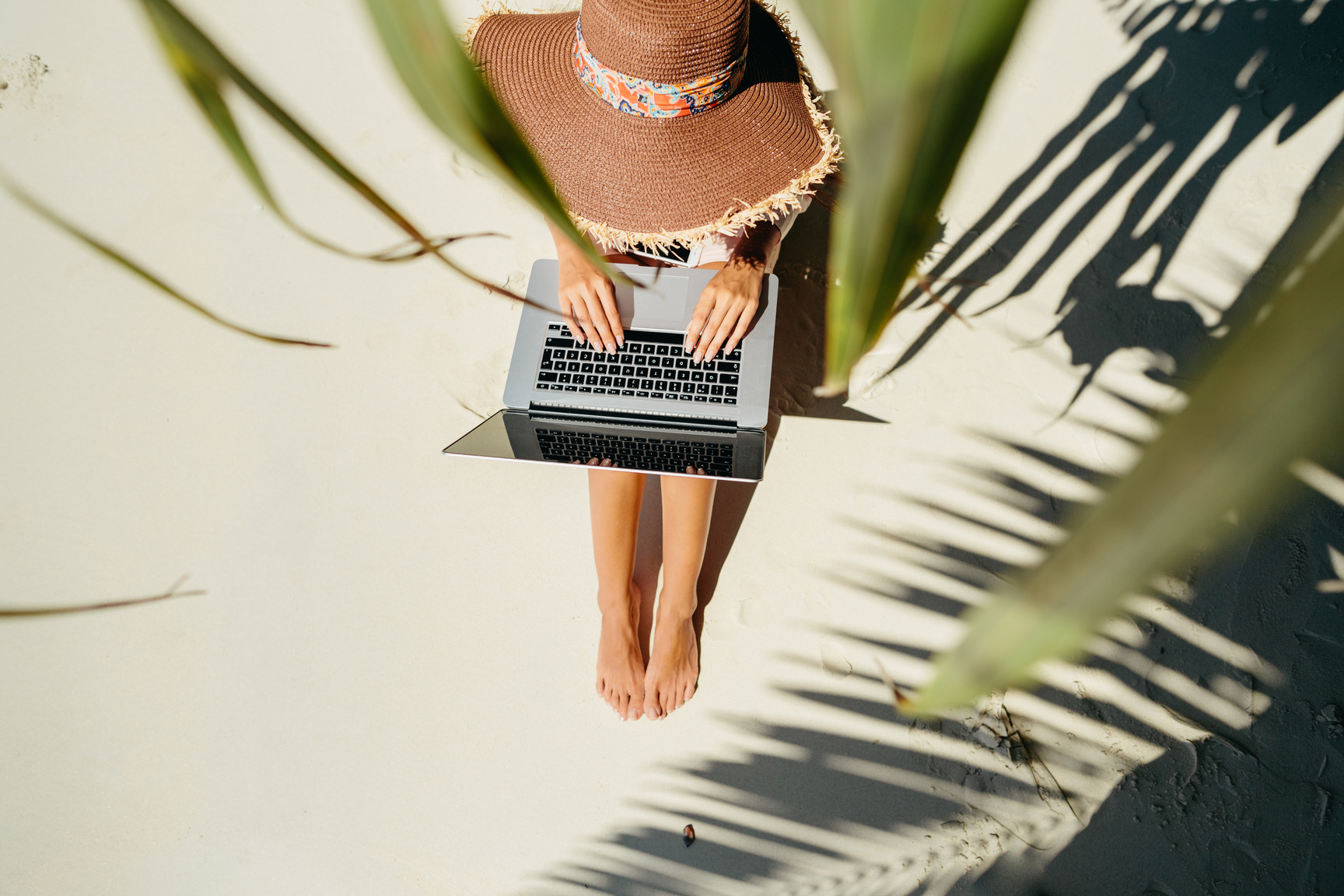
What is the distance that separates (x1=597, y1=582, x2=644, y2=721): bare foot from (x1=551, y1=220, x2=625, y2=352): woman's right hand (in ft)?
1.59

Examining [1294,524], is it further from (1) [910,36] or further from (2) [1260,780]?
(1) [910,36]

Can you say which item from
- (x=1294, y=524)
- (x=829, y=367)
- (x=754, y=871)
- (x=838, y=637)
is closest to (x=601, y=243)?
(x=838, y=637)

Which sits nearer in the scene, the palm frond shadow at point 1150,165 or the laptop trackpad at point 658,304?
the laptop trackpad at point 658,304

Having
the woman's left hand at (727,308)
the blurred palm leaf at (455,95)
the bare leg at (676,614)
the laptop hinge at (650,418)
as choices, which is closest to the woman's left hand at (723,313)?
the woman's left hand at (727,308)

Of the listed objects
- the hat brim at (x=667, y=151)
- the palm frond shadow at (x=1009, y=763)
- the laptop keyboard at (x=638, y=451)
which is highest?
the hat brim at (x=667, y=151)

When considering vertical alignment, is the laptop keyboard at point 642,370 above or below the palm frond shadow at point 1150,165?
below

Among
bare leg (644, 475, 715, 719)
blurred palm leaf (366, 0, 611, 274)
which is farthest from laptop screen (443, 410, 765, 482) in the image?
blurred palm leaf (366, 0, 611, 274)

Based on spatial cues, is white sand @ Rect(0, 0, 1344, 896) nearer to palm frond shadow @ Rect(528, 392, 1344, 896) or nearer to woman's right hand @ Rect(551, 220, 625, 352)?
palm frond shadow @ Rect(528, 392, 1344, 896)

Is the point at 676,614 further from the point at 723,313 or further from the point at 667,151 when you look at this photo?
the point at 667,151

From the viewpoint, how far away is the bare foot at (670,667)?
1.18m

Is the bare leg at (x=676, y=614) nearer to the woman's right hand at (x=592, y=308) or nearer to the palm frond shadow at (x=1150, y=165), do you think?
the woman's right hand at (x=592, y=308)

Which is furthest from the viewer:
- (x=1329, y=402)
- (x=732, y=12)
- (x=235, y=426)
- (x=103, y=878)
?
(x=235, y=426)

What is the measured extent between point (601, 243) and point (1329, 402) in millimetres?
1031

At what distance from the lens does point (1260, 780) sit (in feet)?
3.66
